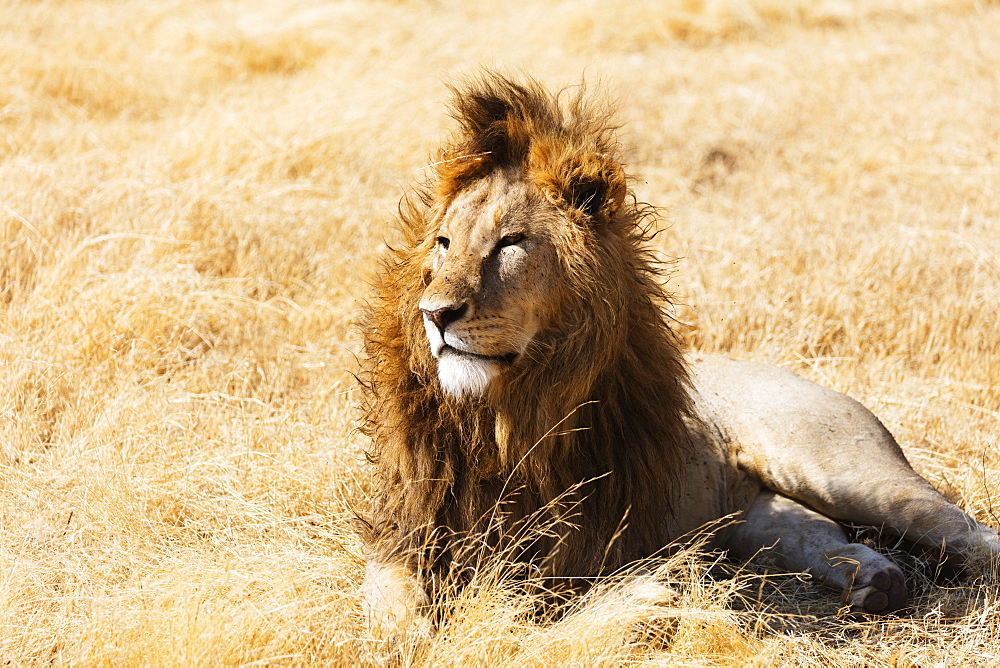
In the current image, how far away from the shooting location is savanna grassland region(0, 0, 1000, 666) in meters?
3.25

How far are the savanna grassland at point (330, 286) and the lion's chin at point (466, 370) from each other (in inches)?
26.5

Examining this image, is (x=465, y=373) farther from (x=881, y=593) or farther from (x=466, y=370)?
(x=881, y=593)

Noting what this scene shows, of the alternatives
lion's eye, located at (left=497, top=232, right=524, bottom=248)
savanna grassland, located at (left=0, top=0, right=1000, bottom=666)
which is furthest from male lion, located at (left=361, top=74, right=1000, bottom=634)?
savanna grassland, located at (left=0, top=0, right=1000, bottom=666)

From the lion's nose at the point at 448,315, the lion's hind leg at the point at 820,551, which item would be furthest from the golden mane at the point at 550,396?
the lion's hind leg at the point at 820,551

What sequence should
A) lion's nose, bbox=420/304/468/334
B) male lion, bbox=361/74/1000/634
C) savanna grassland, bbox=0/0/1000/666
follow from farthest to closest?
1. savanna grassland, bbox=0/0/1000/666
2. male lion, bbox=361/74/1000/634
3. lion's nose, bbox=420/304/468/334

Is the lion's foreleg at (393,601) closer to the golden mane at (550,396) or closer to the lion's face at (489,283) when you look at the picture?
the golden mane at (550,396)

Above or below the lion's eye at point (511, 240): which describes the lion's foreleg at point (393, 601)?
below

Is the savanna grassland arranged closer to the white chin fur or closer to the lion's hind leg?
the lion's hind leg

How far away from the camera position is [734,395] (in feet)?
13.8

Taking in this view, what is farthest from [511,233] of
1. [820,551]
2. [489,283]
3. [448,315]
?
[820,551]

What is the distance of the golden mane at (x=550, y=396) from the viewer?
10.2ft

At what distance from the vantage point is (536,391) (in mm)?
3100

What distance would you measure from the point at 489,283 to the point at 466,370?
25 centimetres

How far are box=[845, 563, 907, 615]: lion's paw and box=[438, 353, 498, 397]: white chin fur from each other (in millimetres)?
1567
